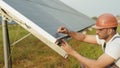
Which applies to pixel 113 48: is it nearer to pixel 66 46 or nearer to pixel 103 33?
pixel 103 33

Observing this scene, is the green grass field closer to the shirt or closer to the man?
the man

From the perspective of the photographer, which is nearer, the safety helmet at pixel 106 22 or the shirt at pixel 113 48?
the shirt at pixel 113 48

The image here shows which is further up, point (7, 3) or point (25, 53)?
point (7, 3)

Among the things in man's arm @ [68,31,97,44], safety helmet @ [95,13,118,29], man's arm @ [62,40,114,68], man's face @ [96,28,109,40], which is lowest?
man's arm @ [68,31,97,44]

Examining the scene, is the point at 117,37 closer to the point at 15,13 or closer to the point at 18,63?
the point at 15,13

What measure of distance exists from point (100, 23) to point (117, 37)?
1.08ft

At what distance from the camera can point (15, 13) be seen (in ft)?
14.1

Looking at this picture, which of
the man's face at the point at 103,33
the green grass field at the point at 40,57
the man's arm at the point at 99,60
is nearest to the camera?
the man's arm at the point at 99,60

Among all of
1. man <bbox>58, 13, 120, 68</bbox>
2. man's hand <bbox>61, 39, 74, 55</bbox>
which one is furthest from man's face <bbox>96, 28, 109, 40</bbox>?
man's hand <bbox>61, 39, 74, 55</bbox>

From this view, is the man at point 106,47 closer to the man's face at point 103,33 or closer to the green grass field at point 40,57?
the man's face at point 103,33

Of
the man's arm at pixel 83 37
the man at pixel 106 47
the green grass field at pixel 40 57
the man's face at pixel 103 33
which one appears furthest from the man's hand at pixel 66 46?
the green grass field at pixel 40 57

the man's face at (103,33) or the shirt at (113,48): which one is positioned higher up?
the man's face at (103,33)

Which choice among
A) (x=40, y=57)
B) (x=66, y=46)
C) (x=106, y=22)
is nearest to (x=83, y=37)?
(x=106, y=22)

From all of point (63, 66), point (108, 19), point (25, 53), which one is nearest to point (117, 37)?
point (108, 19)
